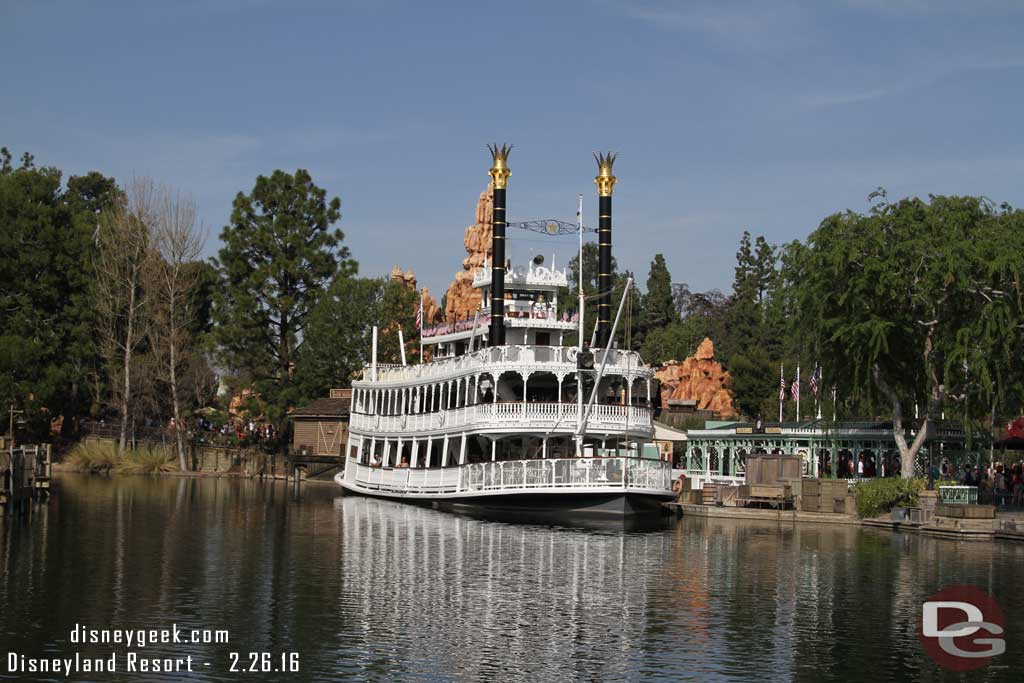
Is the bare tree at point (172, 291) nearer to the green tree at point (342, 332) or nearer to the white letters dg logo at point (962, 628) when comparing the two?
the green tree at point (342, 332)

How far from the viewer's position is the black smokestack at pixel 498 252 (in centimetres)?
4975

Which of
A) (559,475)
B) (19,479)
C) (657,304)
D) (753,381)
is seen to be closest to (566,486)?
(559,475)

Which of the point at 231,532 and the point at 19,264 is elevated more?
the point at 19,264

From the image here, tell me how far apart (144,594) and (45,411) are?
54292 mm

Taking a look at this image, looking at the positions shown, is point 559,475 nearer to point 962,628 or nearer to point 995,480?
point 995,480

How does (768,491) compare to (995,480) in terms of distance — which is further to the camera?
(995,480)

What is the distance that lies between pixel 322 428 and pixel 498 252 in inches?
1072

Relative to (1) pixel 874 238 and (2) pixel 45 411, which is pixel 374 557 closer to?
(1) pixel 874 238

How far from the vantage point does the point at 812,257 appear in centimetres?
4588

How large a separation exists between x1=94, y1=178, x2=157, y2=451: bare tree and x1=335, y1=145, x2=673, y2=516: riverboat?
75.3ft

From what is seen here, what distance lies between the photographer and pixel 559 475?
43438mm

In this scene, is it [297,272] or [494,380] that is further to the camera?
[297,272]

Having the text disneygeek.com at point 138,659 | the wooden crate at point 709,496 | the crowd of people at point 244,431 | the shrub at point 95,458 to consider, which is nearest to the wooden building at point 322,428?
the crowd of people at point 244,431

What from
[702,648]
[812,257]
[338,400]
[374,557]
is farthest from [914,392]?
[338,400]
